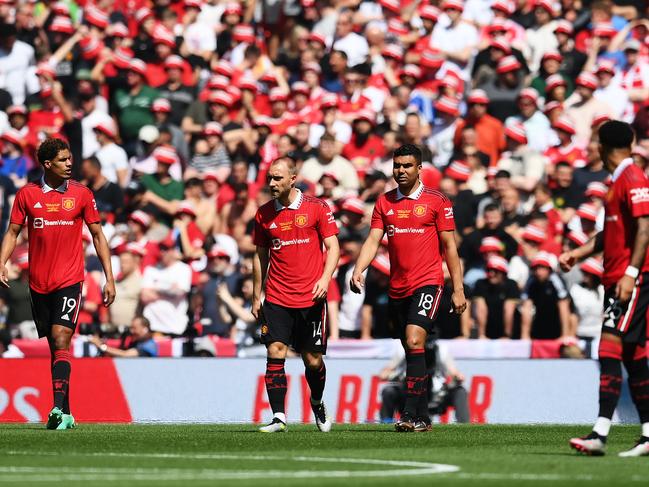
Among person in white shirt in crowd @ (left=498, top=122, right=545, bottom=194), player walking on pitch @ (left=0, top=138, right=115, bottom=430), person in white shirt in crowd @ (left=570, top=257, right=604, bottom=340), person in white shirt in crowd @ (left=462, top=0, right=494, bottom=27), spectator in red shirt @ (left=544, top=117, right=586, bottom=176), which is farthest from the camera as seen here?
person in white shirt in crowd @ (left=462, top=0, right=494, bottom=27)

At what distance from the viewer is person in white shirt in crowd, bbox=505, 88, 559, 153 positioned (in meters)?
24.0

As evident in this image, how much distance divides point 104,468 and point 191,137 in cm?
1585

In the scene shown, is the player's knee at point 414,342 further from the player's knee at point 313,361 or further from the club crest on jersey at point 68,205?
the club crest on jersey at point 68,205

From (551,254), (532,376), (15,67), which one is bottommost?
(532,376)

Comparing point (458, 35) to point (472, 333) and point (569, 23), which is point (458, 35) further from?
point (472, 333)

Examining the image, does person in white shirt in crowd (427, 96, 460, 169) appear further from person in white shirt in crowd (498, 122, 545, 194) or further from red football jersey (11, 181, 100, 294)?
red football jersey (11, 181, 100, 294)

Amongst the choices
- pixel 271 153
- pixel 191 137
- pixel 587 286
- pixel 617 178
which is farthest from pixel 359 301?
pixel 617 178

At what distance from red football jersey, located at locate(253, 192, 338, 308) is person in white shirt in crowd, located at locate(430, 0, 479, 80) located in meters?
11.4

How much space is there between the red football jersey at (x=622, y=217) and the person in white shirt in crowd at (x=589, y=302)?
8.47 meters

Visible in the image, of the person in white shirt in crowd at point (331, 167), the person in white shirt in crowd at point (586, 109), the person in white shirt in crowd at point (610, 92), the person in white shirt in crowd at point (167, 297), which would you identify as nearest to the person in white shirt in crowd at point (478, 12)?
the person in white shirt in crowd at point (610, 92)

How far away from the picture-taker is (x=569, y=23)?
2616 centimetres

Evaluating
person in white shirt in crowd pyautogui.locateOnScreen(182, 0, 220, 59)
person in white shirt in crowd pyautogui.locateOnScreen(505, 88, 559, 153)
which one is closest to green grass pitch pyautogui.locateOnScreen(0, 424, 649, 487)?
person in white shirt in crowd pyautogui.locateOnScreen(505, 88, 559, 153)

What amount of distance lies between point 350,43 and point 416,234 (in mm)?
12086

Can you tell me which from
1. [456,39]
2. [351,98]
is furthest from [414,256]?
[456,39]
